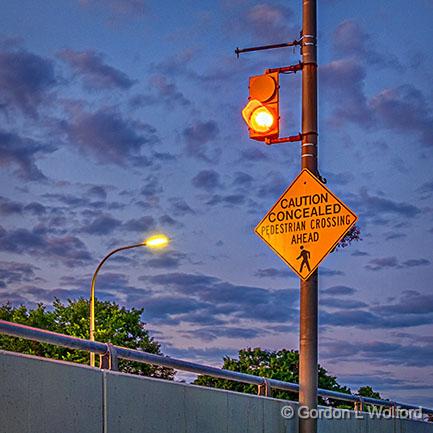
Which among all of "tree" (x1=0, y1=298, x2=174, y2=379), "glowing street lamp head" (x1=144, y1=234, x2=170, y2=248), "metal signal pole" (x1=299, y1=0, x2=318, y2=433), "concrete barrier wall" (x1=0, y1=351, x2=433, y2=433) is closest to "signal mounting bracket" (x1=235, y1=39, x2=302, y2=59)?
"metal signal pole" (x1=299, y1=0, x2=318, y2=433)

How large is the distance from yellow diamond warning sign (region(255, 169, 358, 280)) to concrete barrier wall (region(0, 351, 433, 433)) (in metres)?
1.54

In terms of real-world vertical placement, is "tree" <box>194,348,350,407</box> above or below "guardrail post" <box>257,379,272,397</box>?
above

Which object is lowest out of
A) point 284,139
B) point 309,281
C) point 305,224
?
point 309,281

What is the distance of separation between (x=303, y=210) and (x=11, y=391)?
4.42m

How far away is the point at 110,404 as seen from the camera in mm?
7906

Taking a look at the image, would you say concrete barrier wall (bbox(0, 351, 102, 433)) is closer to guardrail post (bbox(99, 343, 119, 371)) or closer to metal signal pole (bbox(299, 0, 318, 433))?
guardrail post (bbox(99, 343, 119, 371))

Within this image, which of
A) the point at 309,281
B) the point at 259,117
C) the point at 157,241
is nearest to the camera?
the point at 309,281

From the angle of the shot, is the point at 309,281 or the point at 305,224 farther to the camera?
the point at 305,224

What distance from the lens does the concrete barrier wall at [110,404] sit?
22.6 feet

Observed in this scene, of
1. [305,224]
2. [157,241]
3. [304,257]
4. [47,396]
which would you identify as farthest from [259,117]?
[157,241]

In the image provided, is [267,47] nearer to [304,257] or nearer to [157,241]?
[304,257]

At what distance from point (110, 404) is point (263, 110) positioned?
12.1ft

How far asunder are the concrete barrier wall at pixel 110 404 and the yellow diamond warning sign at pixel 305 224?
1.54 m

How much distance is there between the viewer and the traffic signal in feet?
33.5
